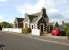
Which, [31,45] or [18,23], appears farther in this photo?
[18,23]

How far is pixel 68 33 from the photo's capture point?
4550 cm

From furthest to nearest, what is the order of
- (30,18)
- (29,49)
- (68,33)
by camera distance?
(30,18), (68,33), (29,49)

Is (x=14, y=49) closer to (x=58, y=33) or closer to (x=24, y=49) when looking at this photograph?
(x=24, y=49)

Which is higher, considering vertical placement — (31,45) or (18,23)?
(18,23)

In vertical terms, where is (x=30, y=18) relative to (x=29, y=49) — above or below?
above

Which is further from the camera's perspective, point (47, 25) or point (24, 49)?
point (47, 25)

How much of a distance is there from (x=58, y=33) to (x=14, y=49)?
101 ft

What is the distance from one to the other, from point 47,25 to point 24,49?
5043 cm

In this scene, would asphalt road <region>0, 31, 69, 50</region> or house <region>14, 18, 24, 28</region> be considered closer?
asphalt road <region>0, 31, 69, 50</region>

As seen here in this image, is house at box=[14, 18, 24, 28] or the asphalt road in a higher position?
house at box=[14, 18, 24, 28]

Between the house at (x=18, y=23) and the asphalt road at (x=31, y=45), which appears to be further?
the house at (x=18, y=23)

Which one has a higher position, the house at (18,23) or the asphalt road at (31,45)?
the house at (18,23)

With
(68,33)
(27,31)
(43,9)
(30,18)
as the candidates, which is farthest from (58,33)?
(30,18)

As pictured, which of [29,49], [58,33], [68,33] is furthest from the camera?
[58,33]
